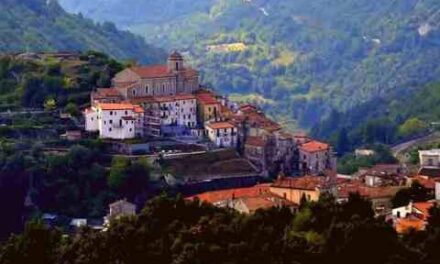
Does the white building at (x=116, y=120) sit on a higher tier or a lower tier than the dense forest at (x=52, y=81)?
lower

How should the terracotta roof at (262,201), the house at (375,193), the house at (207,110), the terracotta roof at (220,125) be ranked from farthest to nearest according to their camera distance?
1. the house at (207,110)
2. the terracotta roof at (220,125)
3. the terracotta roof at (262,201)
4. the house at (375,193)

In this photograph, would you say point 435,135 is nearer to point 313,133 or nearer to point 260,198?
point 313,133

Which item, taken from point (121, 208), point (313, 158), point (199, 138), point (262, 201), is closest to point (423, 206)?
point (262, 201)

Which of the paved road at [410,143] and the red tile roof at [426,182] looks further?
the paved road at [410,143]

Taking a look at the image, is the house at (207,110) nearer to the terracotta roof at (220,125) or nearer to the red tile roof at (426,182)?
the terracotta roof at (220,125)

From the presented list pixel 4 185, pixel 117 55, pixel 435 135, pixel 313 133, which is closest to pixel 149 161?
pixel 4 185

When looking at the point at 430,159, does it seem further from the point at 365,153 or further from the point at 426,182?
the point at 365,153

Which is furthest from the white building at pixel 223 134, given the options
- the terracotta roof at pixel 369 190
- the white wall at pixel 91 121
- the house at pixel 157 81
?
the terracotta roof at pixel 369 190
